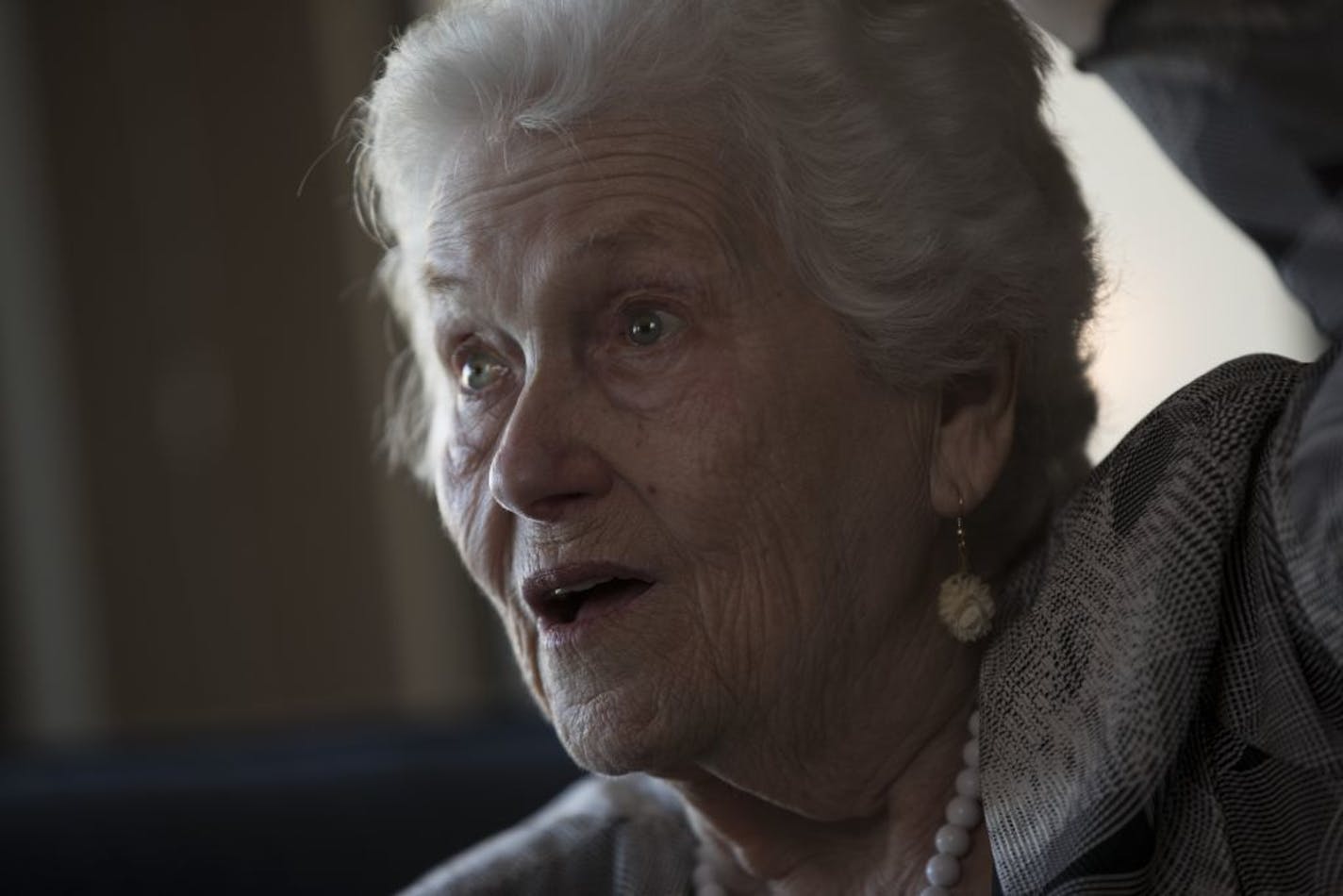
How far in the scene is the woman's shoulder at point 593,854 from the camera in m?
1.60

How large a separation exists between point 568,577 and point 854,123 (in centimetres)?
44

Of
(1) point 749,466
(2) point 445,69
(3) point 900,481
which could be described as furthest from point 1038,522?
(2) point 445,69

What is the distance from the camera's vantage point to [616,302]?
1312mm

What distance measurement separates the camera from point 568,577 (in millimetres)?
1315

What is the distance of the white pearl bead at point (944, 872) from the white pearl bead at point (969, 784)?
0.18 ft

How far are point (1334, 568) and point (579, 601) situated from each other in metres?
0.60

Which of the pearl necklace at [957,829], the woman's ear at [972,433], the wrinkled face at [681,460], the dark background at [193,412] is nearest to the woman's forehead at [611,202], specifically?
the wrinkled face at [681,460]

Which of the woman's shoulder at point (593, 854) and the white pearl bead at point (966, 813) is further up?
the white pearl bead at point (966, 813)

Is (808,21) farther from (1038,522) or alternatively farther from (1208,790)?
(1208,790)

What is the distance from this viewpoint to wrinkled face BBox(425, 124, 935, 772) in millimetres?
1288

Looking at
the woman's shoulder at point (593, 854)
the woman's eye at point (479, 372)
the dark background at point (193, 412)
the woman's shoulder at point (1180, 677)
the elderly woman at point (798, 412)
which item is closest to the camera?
the woman's shoulder at point (1180, 677)

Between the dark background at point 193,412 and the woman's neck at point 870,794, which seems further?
the dark background at point 193,412

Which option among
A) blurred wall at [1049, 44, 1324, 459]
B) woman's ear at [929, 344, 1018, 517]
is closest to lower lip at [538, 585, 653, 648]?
woman's ear at [929, 344, 1018, 517]

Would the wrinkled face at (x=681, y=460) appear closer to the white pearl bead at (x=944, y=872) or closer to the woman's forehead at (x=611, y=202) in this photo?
the woman's forehead at (x=611, y=202)
